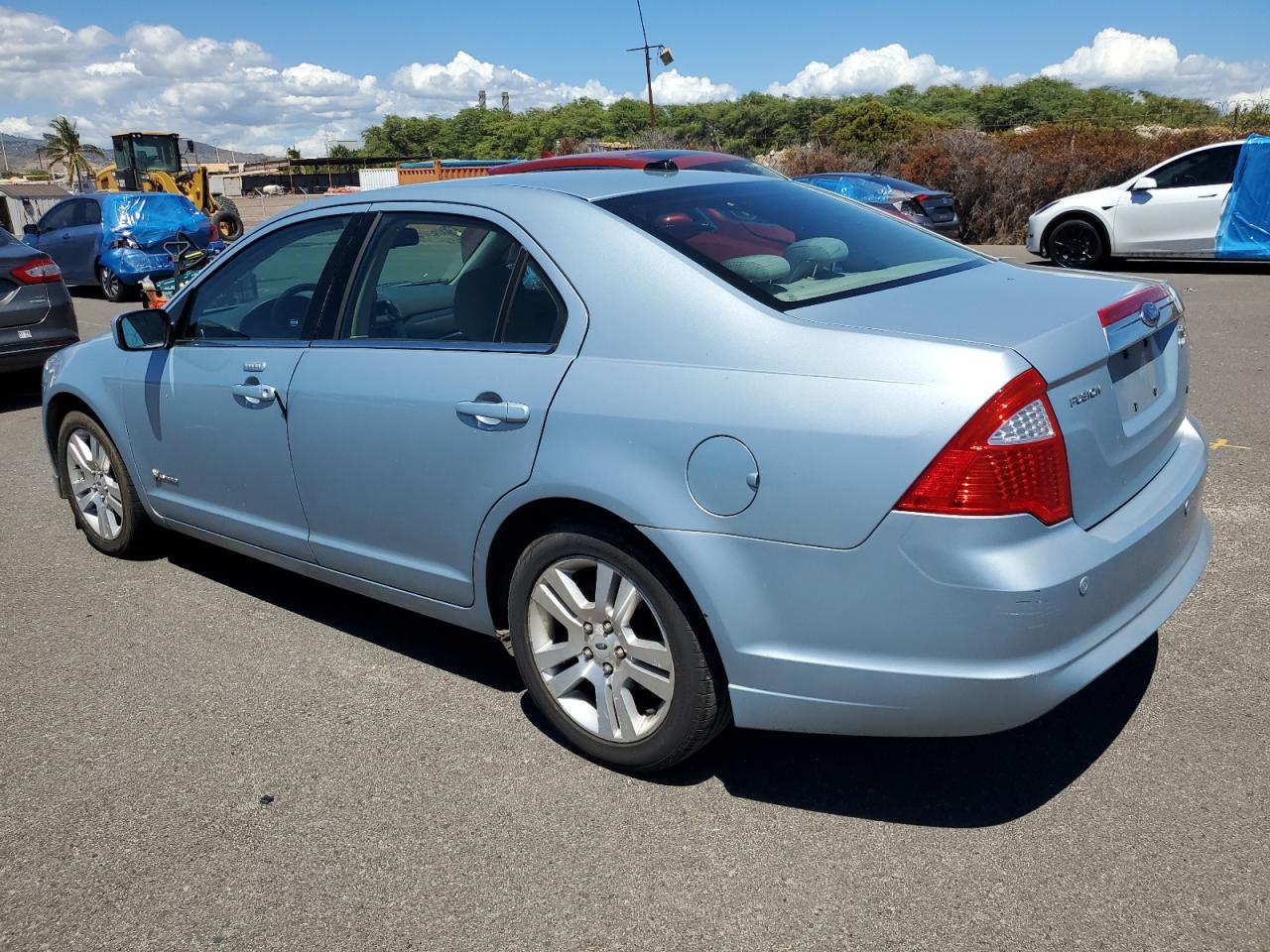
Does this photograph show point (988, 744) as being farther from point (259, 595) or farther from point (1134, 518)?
point (259, 595)

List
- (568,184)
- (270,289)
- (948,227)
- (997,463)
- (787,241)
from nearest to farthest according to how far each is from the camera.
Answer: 1. (997,463)
2. (787,241)
3. (568,184)
4. (270,289)
5. (948,227)

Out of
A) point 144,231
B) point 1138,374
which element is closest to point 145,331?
point 1138,374

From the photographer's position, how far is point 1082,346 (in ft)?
8.93

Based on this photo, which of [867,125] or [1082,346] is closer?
[1082,346]

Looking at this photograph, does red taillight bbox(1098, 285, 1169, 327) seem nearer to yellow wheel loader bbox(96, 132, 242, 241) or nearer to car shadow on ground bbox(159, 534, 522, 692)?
car shadow on ground bbox(159, 534, 522, 692)

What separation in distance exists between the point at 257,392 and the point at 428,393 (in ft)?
3.07

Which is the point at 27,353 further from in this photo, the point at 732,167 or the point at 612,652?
the point at 612,652

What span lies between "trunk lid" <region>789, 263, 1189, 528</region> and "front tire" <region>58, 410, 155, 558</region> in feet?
11.5

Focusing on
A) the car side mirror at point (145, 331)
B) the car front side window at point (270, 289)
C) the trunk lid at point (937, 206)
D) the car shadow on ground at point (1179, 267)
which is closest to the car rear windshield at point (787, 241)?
the car front side window at point (270, 289)

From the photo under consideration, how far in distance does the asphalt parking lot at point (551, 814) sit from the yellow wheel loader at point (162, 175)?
2063 cm

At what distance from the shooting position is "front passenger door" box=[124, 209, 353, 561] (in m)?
4.01

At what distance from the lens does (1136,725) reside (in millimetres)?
3342

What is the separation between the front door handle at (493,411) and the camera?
3.17 m

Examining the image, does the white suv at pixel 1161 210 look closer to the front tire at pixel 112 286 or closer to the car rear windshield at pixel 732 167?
the car rear windshield at pixel 732 167
